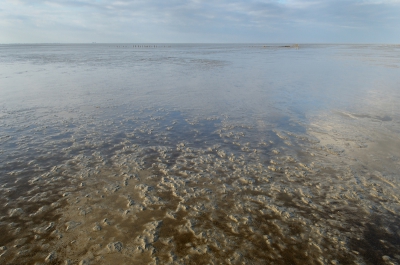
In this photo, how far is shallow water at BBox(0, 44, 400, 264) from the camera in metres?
3.62

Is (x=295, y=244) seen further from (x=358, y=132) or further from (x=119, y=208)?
(x=358, y=132)

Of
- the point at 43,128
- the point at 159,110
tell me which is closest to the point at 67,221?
the point at 43,128

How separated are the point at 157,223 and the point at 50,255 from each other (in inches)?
60.4

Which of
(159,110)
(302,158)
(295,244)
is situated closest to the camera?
(295,244)

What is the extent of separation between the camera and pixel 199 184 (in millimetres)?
5336

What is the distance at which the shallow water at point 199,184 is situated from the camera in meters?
3.62

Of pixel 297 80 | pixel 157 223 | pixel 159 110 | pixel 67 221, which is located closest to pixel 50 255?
pixel 67 221

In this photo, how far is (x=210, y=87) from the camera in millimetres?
15609

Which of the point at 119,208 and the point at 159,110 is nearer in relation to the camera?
the point at 119,208

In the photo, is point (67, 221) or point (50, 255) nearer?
point (50, 255)

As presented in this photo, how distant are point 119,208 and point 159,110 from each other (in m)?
6.54

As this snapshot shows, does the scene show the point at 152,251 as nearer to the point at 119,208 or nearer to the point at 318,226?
the point at 119,208

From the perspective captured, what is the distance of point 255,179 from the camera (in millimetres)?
5523

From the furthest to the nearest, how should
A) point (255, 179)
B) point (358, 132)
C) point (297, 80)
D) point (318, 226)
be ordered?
1. point (297, 80)
2. point (358, 132)
3. point (255, 179)
4. point (318, 226)
